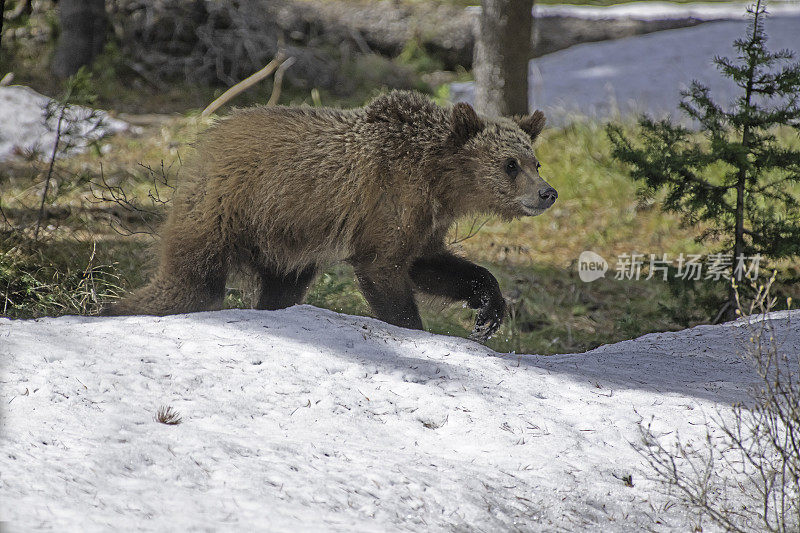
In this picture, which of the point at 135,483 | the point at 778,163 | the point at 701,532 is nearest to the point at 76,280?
the point at 135,483

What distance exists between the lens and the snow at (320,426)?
3.01 meters

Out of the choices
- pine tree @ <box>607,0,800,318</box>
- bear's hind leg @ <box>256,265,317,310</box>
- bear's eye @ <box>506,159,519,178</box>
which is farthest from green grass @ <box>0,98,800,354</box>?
bear's eye @ <box>506,159,519,178</box>

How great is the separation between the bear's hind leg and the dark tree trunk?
698 centimetres

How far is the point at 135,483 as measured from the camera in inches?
120

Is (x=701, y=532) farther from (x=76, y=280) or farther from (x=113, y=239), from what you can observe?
(x=113, y=239)

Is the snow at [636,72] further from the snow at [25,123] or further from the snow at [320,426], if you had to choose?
the snow at [320,426]

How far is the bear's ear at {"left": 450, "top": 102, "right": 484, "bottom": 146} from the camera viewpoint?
559cm

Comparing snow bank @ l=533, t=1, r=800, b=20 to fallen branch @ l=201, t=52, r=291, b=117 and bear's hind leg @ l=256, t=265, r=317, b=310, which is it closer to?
fallen branch @ l=201, t=52, r=291, b=117

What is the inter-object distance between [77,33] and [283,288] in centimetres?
737

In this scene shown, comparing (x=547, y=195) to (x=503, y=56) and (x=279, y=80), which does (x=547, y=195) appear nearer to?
(x=503, y=56)

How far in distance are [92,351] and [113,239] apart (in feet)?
12.9

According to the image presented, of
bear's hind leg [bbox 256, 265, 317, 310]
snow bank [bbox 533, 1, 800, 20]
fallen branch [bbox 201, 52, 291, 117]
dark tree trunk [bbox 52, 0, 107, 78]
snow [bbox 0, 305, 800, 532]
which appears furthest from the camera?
snow bank [bbox 533, 1, 800, 20]

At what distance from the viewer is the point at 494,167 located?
5.65 m

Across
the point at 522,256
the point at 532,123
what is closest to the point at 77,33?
the point at 522,256
